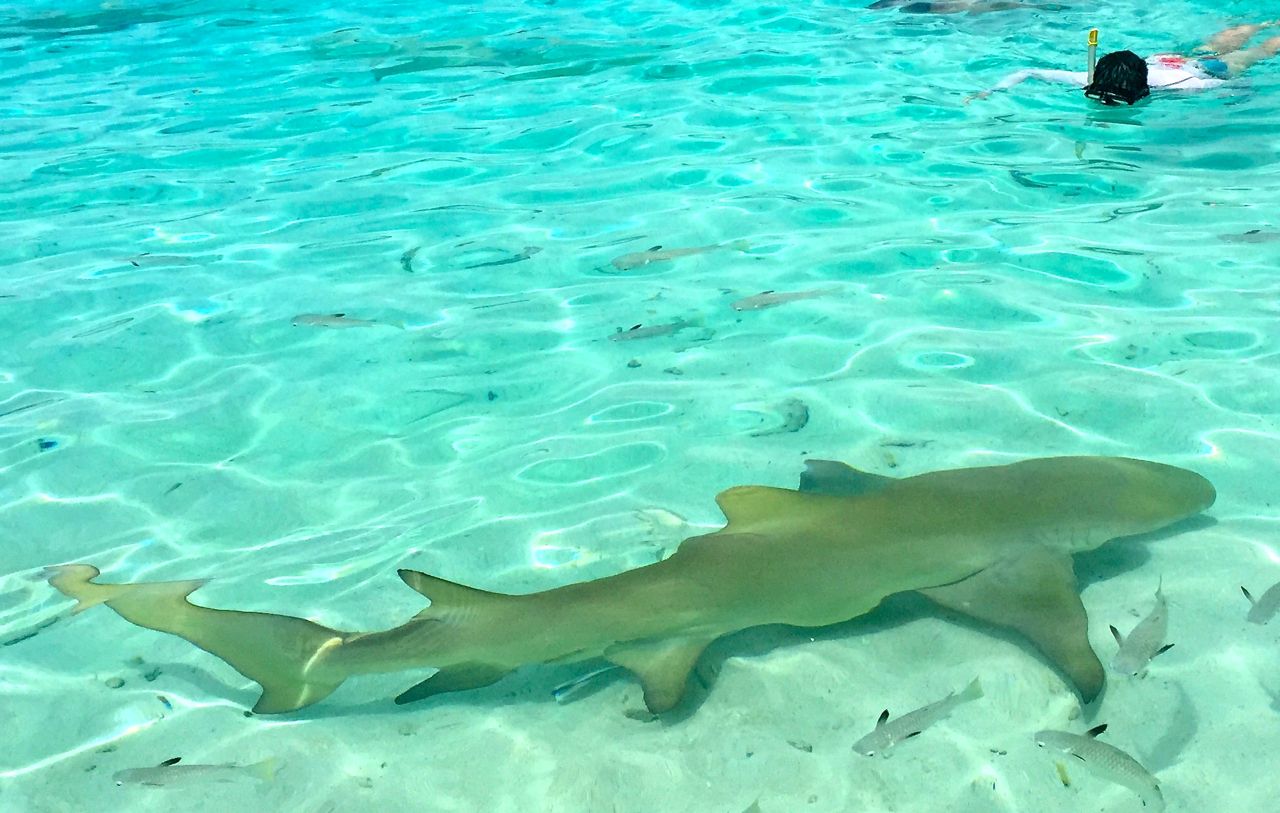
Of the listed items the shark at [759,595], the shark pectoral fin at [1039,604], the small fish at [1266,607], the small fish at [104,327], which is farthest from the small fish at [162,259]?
the small fish at [1266,607]

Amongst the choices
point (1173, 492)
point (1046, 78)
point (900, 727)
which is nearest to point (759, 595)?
point (900, 727)


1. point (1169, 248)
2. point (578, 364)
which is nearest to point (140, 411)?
point (578, 364)

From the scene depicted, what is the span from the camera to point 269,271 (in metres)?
6.54

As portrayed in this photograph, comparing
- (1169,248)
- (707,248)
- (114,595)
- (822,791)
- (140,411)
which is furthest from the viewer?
(707,248)

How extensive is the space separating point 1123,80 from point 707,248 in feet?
15.5

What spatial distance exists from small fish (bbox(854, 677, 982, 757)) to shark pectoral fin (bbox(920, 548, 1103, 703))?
0.82 ft

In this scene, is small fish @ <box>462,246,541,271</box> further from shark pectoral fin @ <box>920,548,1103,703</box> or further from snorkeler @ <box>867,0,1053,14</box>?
snorkeler @ <box>867,0,1053,14</box>

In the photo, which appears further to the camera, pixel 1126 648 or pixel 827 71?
pixel 827 71

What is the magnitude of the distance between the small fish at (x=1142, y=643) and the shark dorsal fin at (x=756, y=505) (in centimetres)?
99

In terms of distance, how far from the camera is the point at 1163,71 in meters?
9.60

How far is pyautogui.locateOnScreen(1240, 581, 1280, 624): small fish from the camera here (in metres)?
2.95

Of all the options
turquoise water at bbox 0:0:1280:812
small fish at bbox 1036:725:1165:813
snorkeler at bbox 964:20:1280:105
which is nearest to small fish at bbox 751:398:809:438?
turquoise water at bbox 0:0:1280:812

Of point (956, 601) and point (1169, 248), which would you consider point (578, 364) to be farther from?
point (1169, 248)

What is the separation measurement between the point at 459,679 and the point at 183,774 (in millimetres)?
757
